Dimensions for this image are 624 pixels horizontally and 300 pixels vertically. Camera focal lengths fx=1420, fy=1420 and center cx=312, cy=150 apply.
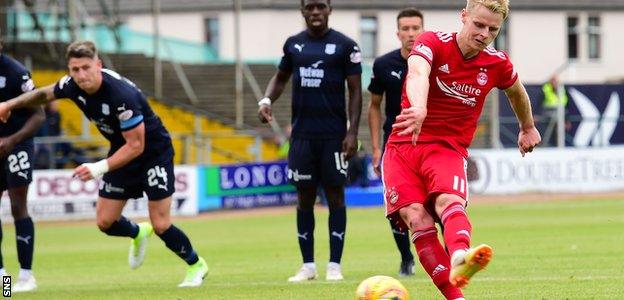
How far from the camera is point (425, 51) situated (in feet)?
30.8

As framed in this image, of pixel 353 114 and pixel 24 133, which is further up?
pixel 353 114

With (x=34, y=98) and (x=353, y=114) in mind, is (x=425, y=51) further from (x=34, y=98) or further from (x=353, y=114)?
(x=34, y=98)

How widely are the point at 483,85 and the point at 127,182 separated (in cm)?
435

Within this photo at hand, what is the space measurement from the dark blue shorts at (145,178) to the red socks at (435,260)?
3.89 m

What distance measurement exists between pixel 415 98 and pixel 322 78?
4362 mm

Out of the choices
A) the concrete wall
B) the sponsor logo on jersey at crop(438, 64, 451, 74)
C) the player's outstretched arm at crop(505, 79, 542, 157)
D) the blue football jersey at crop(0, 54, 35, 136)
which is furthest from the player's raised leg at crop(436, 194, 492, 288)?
the concrete wall

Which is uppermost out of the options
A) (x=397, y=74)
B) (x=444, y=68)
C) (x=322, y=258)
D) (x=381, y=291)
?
(x=444, y=68)

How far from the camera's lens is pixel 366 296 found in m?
9.44

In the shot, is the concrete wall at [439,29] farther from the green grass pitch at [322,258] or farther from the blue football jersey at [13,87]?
the blue football jersey at [13,87]

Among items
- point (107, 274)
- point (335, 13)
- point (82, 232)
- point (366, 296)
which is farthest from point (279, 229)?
point (335, 13)

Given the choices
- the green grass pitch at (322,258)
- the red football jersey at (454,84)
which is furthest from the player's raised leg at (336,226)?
the red football jersey at (454,84)

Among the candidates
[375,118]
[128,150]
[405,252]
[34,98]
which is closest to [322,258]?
[405,252]

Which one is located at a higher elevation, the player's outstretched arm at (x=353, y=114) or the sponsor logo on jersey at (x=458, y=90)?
the sponsor logo on jersey at (x=458, y=90)

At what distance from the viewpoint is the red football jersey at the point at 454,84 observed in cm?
949
